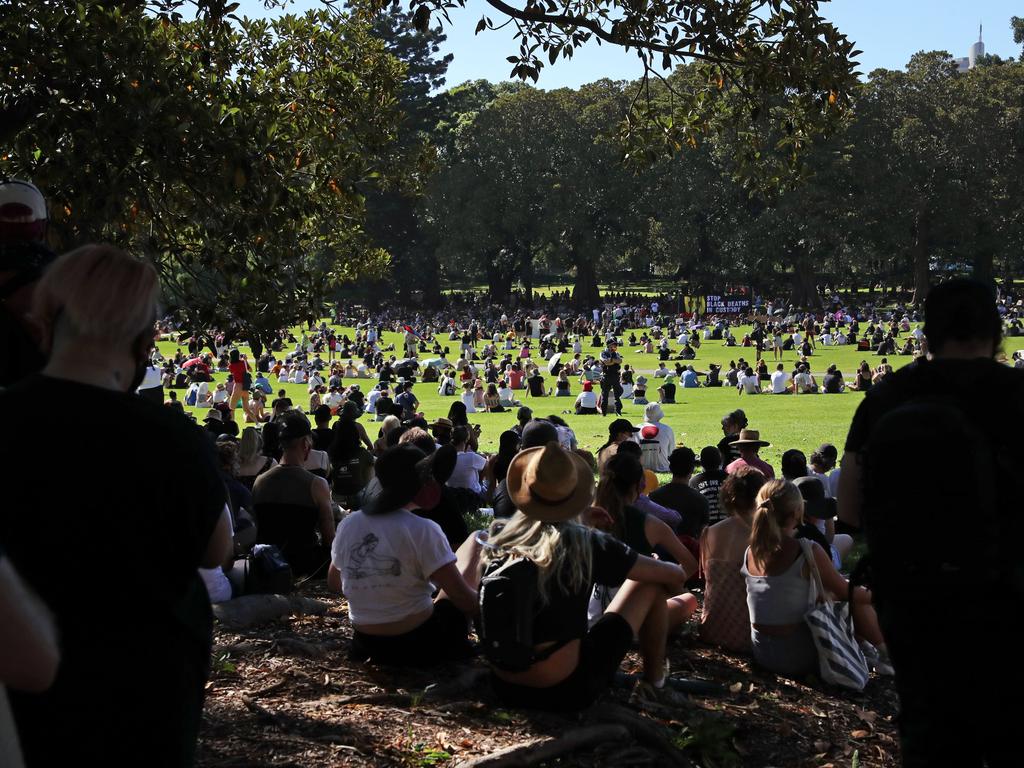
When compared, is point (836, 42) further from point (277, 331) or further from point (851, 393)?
point (851, 393)

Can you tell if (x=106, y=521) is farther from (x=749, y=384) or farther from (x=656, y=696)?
(x=749, y=384)

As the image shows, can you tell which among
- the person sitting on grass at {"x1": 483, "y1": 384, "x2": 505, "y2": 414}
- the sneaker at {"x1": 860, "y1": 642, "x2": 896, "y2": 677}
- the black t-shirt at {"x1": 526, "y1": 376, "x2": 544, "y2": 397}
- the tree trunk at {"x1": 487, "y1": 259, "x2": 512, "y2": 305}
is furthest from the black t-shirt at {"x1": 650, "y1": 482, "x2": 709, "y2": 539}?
the tree trunk at {"x1": 487, "y1": 259, "x2": 512, "y2": 305}

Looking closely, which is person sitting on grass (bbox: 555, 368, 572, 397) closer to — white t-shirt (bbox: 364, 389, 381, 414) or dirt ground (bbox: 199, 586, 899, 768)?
white t-shirt (bbox: 364, 389, 381, 414)

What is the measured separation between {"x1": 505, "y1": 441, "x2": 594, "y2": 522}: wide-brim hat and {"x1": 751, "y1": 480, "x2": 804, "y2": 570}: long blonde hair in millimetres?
1655

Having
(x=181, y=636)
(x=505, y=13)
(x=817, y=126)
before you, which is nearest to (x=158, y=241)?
(x=505, y=13)

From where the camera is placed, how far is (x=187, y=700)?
97.5 inches

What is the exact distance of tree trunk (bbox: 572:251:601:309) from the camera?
72.4 metres

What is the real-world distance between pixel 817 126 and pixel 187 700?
8141mm

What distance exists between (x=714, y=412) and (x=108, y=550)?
26355 mm

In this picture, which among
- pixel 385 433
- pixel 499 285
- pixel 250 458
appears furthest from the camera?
pixel 499 285

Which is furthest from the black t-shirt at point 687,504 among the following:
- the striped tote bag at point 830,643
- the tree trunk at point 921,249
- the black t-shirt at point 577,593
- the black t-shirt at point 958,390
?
the tree trunk at point 921,249

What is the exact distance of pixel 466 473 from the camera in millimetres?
11703

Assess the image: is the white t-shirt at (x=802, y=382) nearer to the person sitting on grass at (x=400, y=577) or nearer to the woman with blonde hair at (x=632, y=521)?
the woman with blonde hair at (x=632, y=521)

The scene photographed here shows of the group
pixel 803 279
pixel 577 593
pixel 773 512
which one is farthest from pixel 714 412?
pixel 803 279
